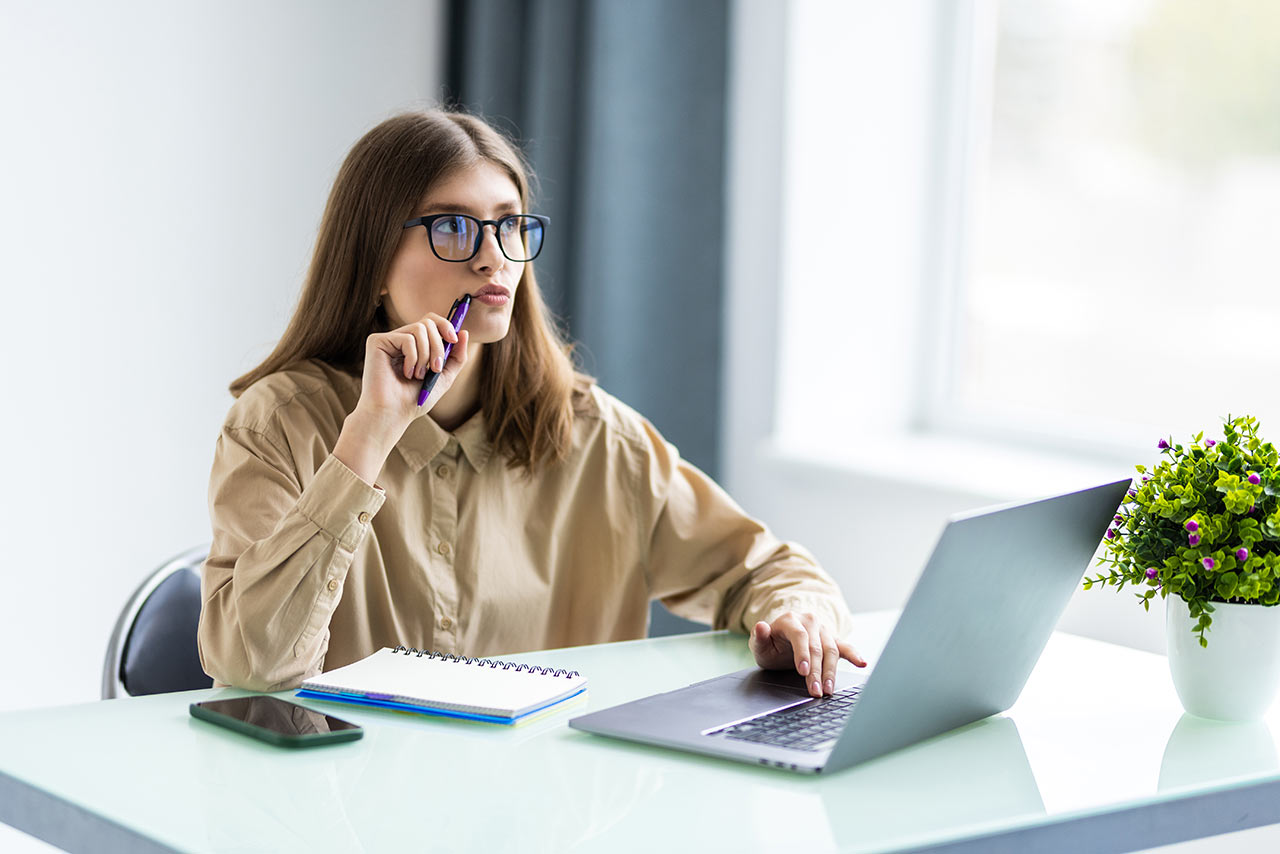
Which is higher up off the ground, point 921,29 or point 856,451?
point 921,29

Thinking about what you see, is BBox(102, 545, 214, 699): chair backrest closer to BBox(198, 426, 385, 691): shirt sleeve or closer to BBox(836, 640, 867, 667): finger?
BBox(198, 426, 385, 691): shirt sleeve

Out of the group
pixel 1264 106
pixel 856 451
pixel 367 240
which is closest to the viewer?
pixel 367 240

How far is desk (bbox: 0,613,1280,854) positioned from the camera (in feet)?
3.17

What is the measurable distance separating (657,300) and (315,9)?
86 cm

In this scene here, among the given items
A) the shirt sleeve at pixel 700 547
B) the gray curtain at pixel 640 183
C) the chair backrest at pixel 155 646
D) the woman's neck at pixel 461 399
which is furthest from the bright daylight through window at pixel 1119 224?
the chair backrest at pixel 155 646

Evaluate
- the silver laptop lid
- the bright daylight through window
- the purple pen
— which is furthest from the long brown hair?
the bright daylight through window

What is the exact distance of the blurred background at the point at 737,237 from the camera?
2.38m

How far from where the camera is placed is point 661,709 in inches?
48.6

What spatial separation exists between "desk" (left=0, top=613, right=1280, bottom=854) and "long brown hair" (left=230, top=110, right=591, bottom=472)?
0.50 metres

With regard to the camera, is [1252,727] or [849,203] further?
[849,203]

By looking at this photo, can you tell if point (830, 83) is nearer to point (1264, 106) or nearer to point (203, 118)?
point (1264, 106)

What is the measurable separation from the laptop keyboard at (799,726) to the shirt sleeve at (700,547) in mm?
408

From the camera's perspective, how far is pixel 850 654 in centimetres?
140

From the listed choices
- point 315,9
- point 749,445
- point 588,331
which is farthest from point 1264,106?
point 315,9
